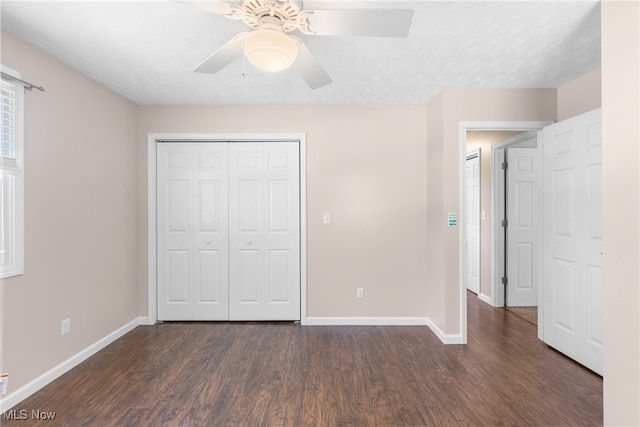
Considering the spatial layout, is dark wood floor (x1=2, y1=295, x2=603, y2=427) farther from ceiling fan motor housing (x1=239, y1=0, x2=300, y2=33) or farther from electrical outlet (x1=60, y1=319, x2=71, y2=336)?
ceiling fan motor housing (x1=239, y1=0, x2=300, y2=33)

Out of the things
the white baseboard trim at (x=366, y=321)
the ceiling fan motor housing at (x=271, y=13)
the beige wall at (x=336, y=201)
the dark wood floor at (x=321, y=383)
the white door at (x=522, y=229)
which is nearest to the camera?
the ceiling fan motor housing at (x=271, y=13)

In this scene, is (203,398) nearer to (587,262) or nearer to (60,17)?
(60,17)

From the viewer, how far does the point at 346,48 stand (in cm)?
235

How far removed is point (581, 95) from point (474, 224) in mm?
2383

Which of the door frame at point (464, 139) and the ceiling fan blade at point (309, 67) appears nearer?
the ceiling fan blade at point (309, 67)

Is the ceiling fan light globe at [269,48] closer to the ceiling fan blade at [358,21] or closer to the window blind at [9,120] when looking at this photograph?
the ceiling fan blade at [358,21]

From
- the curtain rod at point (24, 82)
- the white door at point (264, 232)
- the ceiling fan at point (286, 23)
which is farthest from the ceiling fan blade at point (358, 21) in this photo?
the white door at point (264, 232)

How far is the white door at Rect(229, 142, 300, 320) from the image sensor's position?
12.2 feet

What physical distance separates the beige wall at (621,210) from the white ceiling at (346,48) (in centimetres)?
42

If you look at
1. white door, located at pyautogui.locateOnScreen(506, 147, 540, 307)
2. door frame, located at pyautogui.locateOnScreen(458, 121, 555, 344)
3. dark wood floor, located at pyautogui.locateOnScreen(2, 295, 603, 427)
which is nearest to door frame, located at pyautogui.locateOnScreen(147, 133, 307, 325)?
dark wood floor, located at pyautogui.locateOnScreen(2, 295, 603, 427)

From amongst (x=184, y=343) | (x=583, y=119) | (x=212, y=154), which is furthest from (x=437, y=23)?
(x=184, y=343)

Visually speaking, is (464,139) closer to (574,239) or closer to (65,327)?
(574,239)

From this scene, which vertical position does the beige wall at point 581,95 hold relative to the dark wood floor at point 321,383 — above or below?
above

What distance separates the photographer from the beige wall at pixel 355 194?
3.66 m
